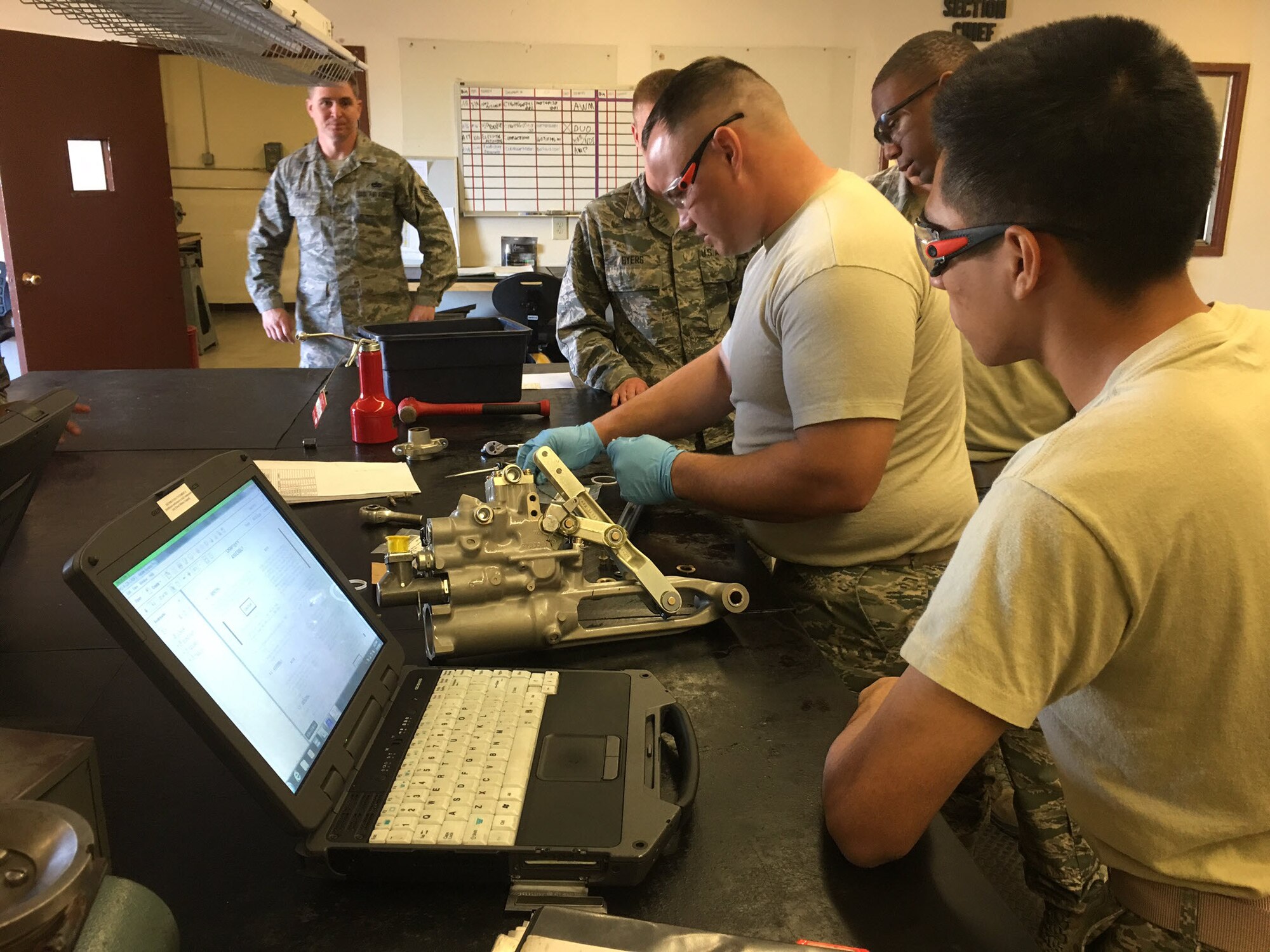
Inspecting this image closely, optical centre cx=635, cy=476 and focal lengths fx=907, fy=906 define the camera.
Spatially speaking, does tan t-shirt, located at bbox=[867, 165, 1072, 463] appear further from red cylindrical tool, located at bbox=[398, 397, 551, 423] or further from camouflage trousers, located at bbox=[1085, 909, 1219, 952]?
camouflage trousers, located at bbox=[1085, 909, 1219, 952]

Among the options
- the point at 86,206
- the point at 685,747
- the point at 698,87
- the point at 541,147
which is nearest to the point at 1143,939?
the point at 685,747

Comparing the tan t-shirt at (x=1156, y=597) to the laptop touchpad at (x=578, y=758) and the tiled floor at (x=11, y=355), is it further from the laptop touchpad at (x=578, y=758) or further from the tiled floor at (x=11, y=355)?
the tiled floor at (x=11, y=355)

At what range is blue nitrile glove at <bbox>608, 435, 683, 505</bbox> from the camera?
5.25ft

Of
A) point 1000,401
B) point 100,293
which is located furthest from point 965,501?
point 100,293

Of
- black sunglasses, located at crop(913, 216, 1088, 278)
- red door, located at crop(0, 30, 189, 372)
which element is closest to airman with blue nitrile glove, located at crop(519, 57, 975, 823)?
black sunglasses, located at crop(913, 216, 1088, 278)

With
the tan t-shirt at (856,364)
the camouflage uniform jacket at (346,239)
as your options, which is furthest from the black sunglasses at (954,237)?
the camouflage uniform jacket at (346,239)

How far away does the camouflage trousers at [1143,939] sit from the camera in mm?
827

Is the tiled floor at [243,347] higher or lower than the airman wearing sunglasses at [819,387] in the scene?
lower

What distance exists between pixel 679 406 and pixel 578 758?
3.84 ft

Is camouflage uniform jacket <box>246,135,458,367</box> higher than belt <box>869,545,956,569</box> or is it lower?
higher

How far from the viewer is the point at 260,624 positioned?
81 centimetres

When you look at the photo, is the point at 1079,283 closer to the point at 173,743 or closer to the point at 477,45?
the point at 173,743

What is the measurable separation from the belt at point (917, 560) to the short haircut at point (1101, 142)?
0.77 m

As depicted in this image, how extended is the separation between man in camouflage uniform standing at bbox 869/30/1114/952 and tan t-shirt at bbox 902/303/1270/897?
492 millimetres
